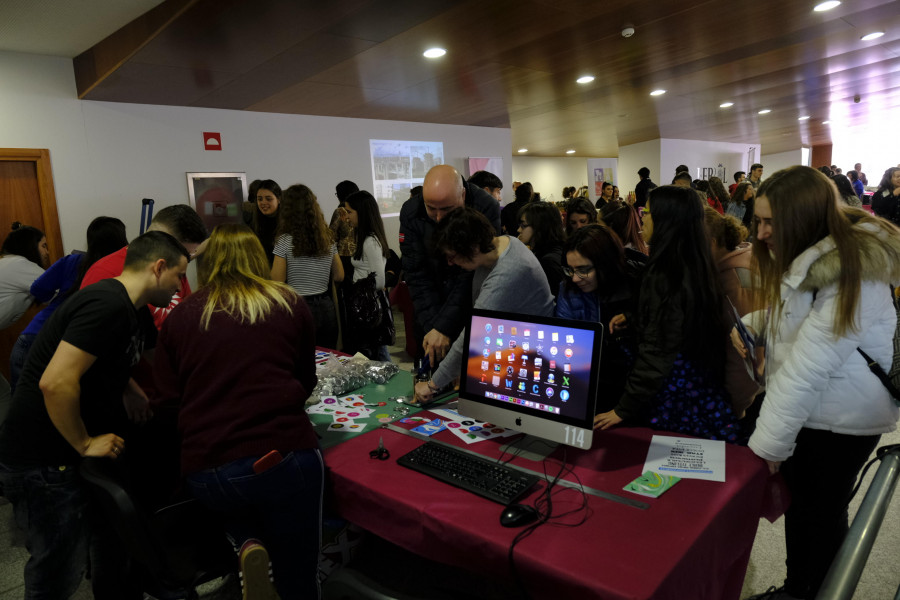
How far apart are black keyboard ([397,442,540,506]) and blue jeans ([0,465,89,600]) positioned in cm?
106

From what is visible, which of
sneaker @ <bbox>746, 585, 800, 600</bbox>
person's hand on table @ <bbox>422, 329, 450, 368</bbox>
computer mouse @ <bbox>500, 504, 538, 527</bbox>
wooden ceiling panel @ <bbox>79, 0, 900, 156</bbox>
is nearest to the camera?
computer mouse @ <bbox>500, 504, 538, 527</bbox>

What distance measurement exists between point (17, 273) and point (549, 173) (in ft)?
50.5

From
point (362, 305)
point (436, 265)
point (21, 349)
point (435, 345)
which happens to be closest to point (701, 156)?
point (362, 305)

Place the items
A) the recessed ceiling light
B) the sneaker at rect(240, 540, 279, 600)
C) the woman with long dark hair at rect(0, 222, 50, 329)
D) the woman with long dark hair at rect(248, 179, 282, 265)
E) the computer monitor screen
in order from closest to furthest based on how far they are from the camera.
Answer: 1. the sneaker at rect(240, 540, 279, 600)
2. the computer monitor screen
3. the woman with long dark hair at rect(0, 222, 50, 329)
4. the recessed ceiling light
5. the woman with long dark hair at rect(248, 179, 282, 265)

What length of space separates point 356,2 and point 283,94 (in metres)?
2.44

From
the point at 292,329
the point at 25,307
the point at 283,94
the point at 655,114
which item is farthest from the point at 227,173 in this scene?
the point at 655,114

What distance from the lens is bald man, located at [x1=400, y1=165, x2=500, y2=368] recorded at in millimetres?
2387

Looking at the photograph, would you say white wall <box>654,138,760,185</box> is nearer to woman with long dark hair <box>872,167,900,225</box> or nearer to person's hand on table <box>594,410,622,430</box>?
woman with long dark hair <box>872,167,900,225</box>

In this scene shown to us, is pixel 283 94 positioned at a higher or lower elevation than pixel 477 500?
higher

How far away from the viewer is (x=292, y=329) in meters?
1.69

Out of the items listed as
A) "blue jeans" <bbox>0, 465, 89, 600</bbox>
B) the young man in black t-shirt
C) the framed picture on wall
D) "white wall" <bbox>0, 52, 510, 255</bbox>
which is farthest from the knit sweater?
the framed picture on wall

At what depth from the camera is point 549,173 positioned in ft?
55.2

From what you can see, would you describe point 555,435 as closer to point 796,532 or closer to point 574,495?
point 574,495

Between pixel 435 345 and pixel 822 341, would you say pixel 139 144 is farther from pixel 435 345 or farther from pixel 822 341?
pixel 822 341
